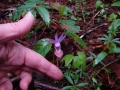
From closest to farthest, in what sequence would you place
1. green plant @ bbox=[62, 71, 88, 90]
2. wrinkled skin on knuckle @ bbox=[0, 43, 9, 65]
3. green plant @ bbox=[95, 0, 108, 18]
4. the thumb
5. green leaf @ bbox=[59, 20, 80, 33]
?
the thumb < wrinkled skin on knuckle @ bbox=[0, 43, 9, 65] < green plant @ bbox=[62, 71, 88, 90] < green leaf @ bbox=[59, 20, 80, 33] < green plant @ bbox=[95, 0, 108, 18]

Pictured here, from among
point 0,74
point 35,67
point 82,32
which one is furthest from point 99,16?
point 0,74

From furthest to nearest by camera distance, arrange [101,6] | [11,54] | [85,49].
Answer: [101,6] < [85,49] < [11,54]

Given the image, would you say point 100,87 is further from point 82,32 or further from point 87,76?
point 82,32

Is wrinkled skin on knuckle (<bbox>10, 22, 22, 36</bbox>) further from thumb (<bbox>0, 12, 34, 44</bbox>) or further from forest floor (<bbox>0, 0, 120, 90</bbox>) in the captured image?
forest floor (<bbox>0, 0, 120, 90</bbox>)

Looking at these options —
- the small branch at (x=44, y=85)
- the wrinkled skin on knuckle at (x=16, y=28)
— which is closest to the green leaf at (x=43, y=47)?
the small branch at (x=44, y=85)

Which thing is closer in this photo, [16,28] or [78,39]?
[16,28]

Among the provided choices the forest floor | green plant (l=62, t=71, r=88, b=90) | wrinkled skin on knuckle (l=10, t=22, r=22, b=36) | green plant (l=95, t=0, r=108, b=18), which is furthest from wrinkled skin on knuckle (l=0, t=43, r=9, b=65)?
green plant (l=95, t=0, r=108, b=18)

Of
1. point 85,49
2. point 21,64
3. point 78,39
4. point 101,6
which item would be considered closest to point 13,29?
point 21,64

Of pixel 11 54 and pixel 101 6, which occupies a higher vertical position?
Result: pixel 101 6

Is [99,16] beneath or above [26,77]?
above

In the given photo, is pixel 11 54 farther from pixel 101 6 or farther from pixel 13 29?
pixel 101 6

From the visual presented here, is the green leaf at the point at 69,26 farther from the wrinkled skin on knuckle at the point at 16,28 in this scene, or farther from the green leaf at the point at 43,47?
the wrinkled skin on knuckle at the point at 16,28
